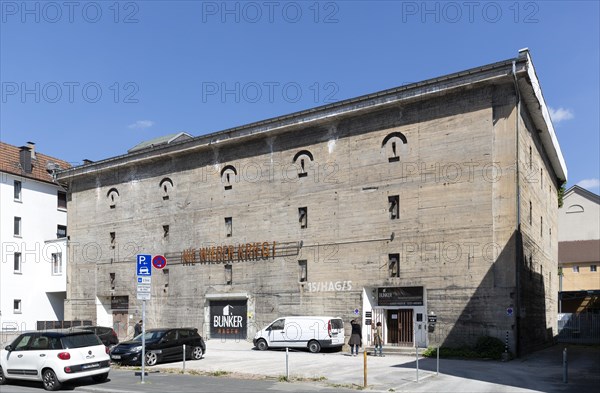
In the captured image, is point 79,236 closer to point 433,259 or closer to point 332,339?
point 332,339

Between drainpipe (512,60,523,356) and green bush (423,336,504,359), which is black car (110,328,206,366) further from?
drainpipe (512,60,523,356)

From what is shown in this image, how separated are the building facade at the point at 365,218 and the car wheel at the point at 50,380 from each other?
16674mm

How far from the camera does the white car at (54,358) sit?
54.8 ft

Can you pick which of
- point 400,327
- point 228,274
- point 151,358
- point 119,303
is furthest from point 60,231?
point 400,327

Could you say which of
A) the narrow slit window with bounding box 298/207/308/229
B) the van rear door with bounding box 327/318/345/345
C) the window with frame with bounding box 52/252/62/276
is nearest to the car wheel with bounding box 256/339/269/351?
the van rear door with bounding box 327/318/345/345

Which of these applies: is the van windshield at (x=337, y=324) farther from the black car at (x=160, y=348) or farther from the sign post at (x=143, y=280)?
the sign post at (x=143, y=280)

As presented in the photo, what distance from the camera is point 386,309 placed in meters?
30.1

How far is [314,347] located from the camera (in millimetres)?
28781

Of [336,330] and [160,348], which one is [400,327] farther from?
[160,348]

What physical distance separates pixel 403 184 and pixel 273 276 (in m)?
9.39

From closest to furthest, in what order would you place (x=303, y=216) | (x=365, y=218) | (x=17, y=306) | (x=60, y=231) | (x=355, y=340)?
(x=355, y=340), (x=365, y=218), (x=303, y=216), (x=17, y=306), (x=60, y=231)

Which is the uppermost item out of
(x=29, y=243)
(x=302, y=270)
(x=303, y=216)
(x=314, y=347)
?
(x=303, y=216)

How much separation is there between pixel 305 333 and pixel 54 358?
48.0ft

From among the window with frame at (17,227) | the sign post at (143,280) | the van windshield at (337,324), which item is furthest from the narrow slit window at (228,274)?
the window with frame at (17,227)
